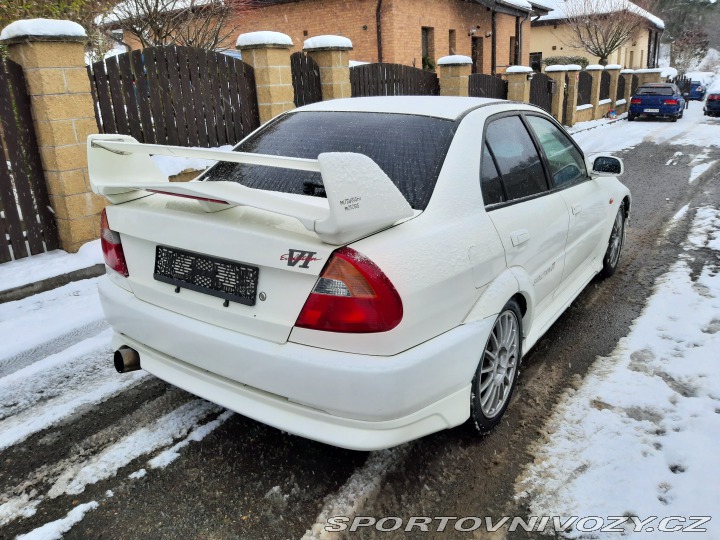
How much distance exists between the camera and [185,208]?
8.09 feet

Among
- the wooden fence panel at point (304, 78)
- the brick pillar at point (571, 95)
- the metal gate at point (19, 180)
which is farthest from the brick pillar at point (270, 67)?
the brick pillar at point (571, 95)

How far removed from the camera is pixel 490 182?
9.02 ft

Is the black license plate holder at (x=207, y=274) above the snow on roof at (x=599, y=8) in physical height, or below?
below

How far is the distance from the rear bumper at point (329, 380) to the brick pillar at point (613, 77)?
87.5ft

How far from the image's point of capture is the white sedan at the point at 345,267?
6.63 ft

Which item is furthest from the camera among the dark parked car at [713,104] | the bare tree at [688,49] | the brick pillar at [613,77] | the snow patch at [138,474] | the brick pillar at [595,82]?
the bare tree at [688,49]

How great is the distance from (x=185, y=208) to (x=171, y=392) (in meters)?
1.28

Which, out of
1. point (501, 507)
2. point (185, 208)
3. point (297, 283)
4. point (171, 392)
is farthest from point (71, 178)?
point (501, 507)

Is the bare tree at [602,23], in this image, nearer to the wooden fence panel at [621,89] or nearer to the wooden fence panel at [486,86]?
the wooden fence panel at [621,89]

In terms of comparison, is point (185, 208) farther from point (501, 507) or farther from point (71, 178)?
point (71, 178)

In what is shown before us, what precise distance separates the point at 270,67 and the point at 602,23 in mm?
33635

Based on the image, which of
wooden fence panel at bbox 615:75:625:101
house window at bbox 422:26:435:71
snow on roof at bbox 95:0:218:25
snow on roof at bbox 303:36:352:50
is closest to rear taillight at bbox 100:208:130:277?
snow on roof at bbox 303:36:352:50

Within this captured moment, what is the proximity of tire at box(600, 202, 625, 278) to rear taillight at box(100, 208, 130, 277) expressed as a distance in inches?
154

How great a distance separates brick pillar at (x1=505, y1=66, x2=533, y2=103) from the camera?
16.1m
